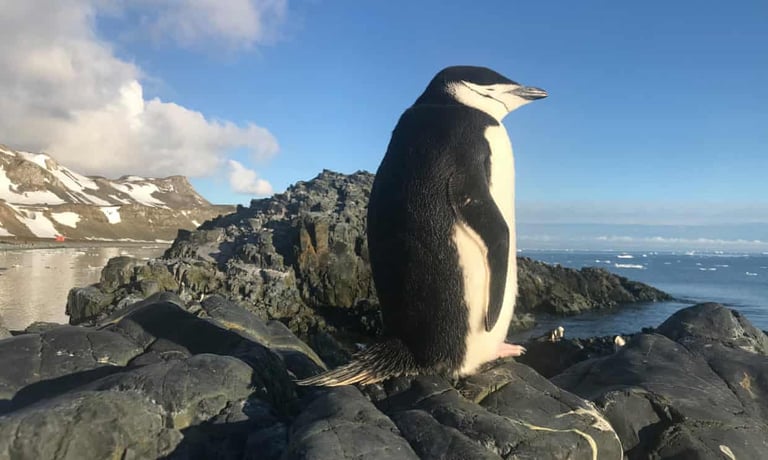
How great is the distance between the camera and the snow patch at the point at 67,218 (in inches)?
3383

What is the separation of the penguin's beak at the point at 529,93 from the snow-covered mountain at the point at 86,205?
78929mm

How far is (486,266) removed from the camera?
9.32ft

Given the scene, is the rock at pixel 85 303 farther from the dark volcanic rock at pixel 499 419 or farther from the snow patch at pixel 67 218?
the snow patch at pixel 67 218

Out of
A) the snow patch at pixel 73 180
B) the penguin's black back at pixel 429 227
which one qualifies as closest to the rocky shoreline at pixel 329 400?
the penguin's black back at pixel 429 227

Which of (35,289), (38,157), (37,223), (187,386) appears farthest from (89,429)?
(38,157)

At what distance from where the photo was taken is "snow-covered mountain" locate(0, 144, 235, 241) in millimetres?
83000

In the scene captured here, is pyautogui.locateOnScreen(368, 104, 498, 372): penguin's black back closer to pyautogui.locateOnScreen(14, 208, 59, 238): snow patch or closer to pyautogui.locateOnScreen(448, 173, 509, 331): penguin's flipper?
pyautogui.locateOnScreen(448, 173, 509, 331): penguin's flipper

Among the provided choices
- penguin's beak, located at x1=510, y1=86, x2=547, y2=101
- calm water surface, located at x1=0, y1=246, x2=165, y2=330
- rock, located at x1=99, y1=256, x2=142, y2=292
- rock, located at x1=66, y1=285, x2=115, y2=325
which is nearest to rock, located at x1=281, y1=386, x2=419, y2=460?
penguin's beak, located at x1=510, y1=86, x2=547, y2=101

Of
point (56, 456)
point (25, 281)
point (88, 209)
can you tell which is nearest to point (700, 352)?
point (56, 456)

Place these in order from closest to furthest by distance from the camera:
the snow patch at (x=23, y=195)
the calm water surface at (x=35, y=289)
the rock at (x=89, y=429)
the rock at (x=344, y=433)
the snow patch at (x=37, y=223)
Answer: the rock at (x=344, y=433) → the rock at (x=89, y=429) → the calm water surface at (x=35, y=289) → the snow patch at (x=37, y=223) → the snow patch at (x=23, y=195)

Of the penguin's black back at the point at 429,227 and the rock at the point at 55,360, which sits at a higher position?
the penguin's black back at the point at 429,227

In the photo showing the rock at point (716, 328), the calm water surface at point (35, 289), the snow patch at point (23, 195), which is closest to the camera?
the rock at point (716, 328)

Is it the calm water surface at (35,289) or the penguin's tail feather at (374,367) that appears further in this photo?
the calm water surface at (35,289)

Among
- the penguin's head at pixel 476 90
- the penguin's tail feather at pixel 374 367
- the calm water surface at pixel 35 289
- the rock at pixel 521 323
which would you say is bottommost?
the rock at pixel 521 323
